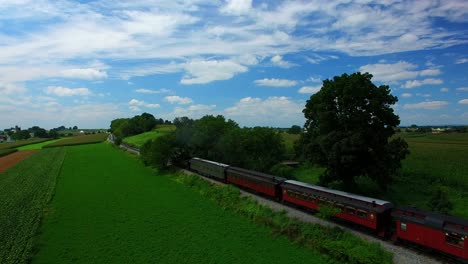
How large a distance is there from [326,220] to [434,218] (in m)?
9.11

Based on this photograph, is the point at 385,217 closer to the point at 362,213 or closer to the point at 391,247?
the point at 362,213

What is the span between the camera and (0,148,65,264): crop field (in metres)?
23.6

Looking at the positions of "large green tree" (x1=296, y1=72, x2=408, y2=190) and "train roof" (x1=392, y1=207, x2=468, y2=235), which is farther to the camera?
"large green tree" (x1=296, y1=72, x2=408, y2=190)

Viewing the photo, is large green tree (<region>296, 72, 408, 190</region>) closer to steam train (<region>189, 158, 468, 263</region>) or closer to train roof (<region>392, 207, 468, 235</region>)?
steam train (<region>189, 158, 468, 263</region>)

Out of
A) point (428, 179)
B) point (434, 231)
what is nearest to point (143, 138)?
point (428, 179)

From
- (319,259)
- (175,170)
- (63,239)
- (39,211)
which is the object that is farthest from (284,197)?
(175,170)

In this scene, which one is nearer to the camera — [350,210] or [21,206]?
[350,210]

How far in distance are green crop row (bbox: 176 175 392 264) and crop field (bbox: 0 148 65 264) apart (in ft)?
61.9

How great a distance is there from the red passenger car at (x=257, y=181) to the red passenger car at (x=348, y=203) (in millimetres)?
1519

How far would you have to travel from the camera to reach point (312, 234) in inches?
965

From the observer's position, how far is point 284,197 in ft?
110

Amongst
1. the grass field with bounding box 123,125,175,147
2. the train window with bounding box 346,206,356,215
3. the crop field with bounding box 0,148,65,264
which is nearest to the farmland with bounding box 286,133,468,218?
the train window with bounding box 346,206,356,215

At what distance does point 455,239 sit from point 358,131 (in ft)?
45.0

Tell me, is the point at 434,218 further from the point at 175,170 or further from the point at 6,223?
the point at 175,170
